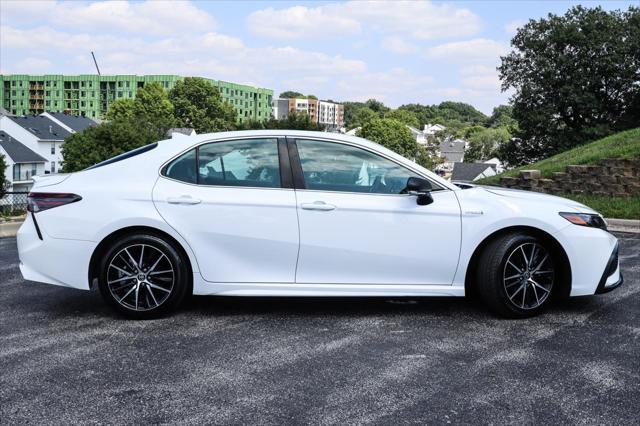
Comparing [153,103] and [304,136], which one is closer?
[304,136]

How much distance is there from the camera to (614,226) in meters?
10.5

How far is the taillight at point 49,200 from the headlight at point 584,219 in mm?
3799

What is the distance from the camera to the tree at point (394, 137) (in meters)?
94.8

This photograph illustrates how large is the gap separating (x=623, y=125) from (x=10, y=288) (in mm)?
40191

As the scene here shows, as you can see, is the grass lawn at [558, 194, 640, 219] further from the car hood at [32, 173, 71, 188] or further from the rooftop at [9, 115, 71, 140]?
the rooftop at [9, 115, 71, 140]

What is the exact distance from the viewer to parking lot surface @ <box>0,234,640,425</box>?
130 inches

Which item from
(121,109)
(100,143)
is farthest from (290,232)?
(121,109)

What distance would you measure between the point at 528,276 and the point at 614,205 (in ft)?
26.1

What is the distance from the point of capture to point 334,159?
16.7 feet

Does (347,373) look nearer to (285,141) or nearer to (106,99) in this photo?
(285,141)

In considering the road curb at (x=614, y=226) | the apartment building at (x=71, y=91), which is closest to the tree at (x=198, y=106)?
the apartment building at (x=71, y=91)

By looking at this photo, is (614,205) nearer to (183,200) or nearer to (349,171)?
(349,171)

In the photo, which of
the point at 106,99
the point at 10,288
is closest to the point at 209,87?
the point at 106,99

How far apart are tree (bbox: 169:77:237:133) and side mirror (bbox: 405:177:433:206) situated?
104m
